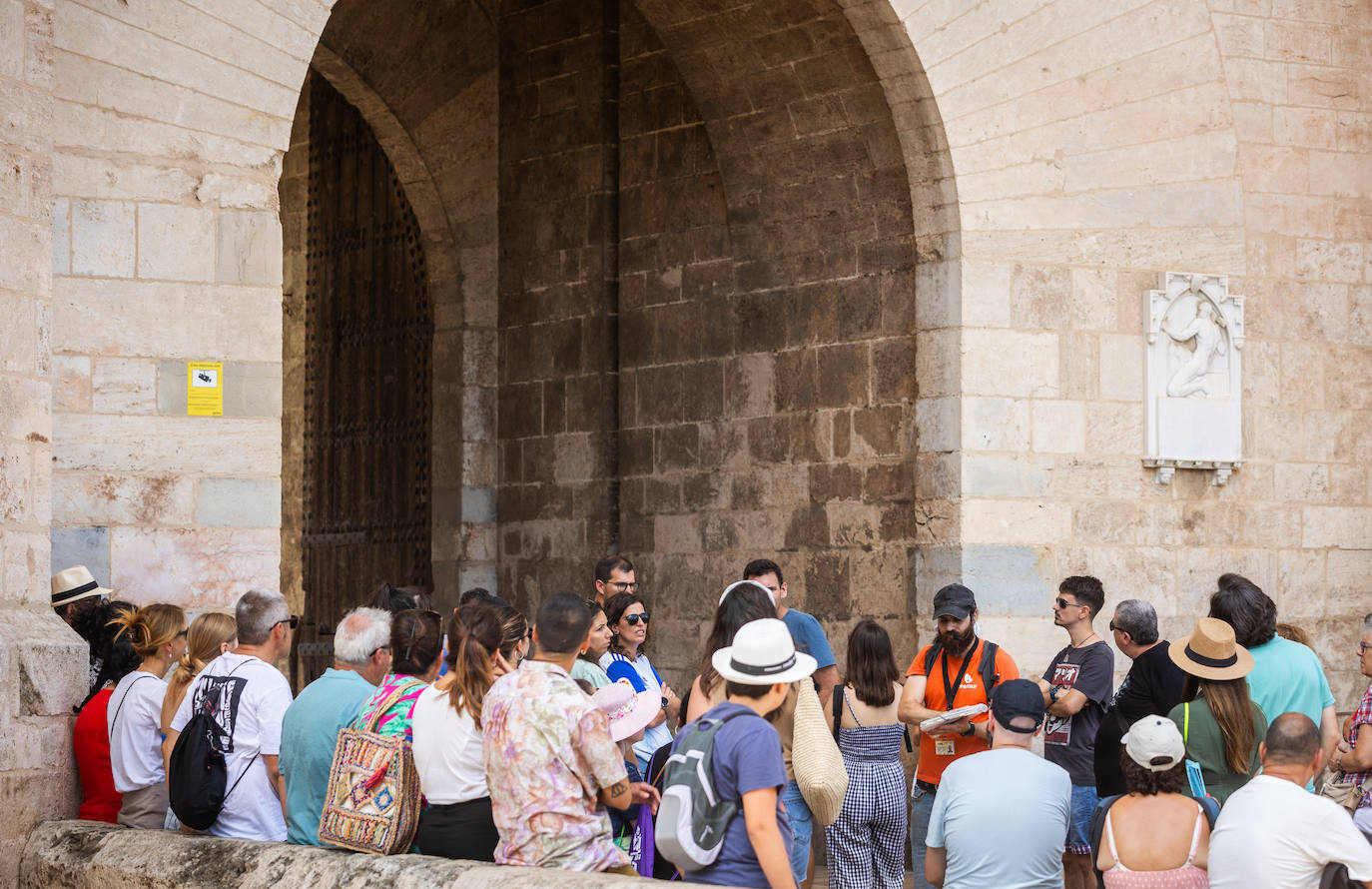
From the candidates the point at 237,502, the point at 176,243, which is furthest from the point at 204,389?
the point at 176,243

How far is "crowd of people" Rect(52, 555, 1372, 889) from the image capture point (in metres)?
4.35

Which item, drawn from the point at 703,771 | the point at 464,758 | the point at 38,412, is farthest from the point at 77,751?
the point at 703,771

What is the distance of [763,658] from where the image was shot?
14.3 ft

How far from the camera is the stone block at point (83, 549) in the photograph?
6609 millimetres

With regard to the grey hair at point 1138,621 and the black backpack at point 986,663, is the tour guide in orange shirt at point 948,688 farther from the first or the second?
the grey hair at point 1138,621

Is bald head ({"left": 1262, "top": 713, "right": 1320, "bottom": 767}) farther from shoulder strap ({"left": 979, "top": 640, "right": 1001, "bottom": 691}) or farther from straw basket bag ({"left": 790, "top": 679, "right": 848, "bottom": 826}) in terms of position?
shoulder strap ({"left": 979, "top": 640, "right": 1001, "bottom": 691})

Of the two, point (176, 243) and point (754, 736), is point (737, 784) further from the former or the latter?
point (176, 243)

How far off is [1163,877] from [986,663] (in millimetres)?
2045

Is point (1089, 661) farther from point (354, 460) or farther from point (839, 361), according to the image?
point (354, 460)

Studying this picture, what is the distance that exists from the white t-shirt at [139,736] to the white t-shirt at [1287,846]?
11.1ft

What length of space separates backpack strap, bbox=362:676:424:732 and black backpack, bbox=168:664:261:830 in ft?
2.07

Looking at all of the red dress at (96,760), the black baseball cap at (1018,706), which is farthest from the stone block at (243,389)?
the black baseball cap at (1018,706)

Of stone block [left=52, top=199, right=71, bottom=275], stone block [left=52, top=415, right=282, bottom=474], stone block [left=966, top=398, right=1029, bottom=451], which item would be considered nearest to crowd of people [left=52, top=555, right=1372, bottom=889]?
stone block [left=52, top=415, right=282, bottom=474]

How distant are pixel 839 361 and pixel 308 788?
4.74 metres
